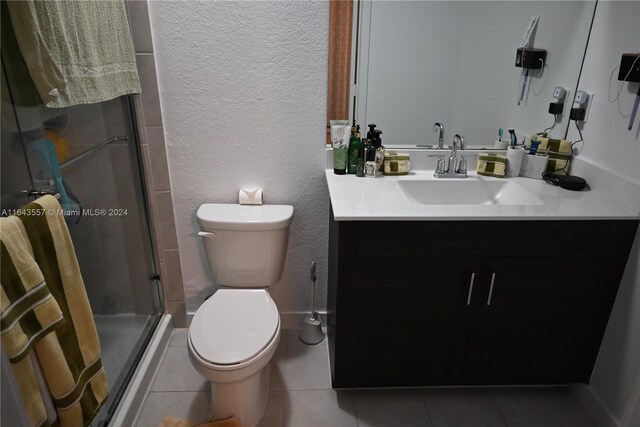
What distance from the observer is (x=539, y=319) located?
61.7 inches

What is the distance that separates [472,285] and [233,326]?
2.80 feet

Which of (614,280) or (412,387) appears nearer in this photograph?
(614,280)

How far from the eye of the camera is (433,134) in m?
1.85

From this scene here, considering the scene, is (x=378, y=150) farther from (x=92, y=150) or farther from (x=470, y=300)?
(x=92, y=150)

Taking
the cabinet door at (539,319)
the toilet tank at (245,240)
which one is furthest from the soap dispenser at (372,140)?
the cabinet door at (539,319)

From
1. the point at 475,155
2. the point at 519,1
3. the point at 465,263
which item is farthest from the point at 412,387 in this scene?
the point at 519,1

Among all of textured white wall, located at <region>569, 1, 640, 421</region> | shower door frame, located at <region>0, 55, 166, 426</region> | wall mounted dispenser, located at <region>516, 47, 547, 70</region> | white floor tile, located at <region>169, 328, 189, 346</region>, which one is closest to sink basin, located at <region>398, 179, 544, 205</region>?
textured white wall, located at <region>569, 1, 640, 421</region>

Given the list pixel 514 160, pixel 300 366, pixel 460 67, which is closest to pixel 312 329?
pixel 300 366

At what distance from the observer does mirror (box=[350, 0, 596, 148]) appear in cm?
171

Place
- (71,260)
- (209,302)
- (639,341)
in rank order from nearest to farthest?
(71,260)
(639,341)
(209,302)

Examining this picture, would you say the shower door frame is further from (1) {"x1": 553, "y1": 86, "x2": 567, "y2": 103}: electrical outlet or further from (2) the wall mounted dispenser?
(1) {"x1": 553, "y1": 86, "x2": 567, "y2": 103}: electrical outlet

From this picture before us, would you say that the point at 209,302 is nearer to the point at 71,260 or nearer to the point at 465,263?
the point at 71,260

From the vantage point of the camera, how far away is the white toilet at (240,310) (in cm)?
142

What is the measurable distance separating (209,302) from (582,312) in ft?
4.54
